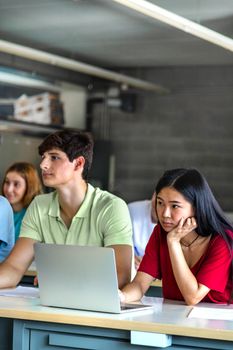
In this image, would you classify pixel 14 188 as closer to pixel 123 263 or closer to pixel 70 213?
pixel 70 213

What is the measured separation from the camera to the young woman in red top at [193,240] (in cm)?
319

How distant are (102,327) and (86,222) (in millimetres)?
864

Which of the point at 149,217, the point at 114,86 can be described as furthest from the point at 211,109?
the point at 149,217

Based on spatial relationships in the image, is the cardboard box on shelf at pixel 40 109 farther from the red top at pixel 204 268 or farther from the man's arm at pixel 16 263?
the red top at pixel 204 268

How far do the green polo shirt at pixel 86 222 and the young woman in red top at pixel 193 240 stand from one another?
0.25 meters

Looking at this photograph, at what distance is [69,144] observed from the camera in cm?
361

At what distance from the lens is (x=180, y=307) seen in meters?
3.13

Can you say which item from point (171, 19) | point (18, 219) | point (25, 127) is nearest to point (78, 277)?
point (18, 219)

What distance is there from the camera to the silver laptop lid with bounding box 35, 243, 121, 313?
9.41ft

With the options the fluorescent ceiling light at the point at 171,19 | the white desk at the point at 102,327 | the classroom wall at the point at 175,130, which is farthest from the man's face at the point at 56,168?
the classroom wall at the point at 175,130

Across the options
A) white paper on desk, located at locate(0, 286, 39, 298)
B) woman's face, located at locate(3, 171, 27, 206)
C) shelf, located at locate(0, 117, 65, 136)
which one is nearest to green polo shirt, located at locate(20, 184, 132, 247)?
white paper on desk, located at locate(0, 286, 39, 298)

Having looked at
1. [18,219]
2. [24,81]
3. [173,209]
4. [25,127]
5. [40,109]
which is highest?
[24,81]

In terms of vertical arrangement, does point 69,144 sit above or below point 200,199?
above

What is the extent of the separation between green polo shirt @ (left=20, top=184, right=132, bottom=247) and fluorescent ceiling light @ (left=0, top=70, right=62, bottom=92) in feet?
18.1
